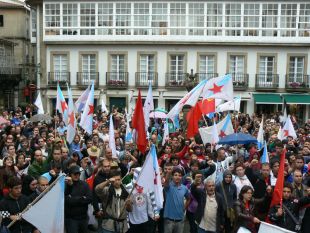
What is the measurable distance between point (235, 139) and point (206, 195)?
172 inches

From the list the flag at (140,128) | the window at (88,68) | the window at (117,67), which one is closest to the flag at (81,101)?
the flag at (140,128)

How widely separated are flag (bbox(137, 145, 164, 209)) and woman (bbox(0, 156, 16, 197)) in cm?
182

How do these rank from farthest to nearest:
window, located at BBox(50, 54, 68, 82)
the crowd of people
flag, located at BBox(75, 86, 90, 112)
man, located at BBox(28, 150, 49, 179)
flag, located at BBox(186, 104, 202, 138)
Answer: window, located at BBox(50, 54, 68, 82)
flag, located at BBox(75, 86, 90, 112)
flag, located at BBox(186, 104, 202, 138)
man, located at BBox(28, 150, 49, 179)
the crowd of people

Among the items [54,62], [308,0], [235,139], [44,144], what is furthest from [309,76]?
[44,144]

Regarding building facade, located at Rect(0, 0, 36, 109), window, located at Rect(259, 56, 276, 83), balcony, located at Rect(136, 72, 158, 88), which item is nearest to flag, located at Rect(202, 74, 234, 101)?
balcony, located at Rect(136, 72, 158, 88)

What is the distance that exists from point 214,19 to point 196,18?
1142 millimetres

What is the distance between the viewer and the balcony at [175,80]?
1237 inches

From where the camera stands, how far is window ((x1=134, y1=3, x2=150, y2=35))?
31547 mm

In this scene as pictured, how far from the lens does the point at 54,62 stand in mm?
32531

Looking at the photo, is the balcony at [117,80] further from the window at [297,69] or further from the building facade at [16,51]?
the window at [297,69]

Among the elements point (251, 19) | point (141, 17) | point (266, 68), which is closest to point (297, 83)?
point (266, 68)

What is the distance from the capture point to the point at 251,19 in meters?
31.4

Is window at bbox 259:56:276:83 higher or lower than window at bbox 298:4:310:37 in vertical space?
lower

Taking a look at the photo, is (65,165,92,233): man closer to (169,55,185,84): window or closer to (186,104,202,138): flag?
(186,104,202,138): flag
